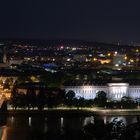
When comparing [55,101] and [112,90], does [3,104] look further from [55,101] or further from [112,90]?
[112,90]

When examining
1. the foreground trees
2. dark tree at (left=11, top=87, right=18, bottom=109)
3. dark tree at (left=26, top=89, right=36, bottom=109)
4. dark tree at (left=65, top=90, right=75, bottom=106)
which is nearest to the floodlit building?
dark tree at (left=65, top=90, right=75, bottom=106)

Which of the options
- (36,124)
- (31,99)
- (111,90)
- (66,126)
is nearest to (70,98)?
(31,99)

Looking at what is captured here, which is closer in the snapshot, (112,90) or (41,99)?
(41,99)

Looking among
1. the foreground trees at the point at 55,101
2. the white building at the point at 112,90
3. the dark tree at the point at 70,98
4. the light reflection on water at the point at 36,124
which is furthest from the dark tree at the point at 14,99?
the white building at the point at 112,90

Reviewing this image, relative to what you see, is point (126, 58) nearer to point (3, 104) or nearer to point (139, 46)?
point (139, 46)

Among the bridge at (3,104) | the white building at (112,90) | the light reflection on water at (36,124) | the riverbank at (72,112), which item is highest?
the white building at (112,90)

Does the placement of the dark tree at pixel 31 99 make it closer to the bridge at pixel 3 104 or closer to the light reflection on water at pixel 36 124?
the bridge at pixel 3 104

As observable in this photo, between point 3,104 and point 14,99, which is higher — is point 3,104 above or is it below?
below
